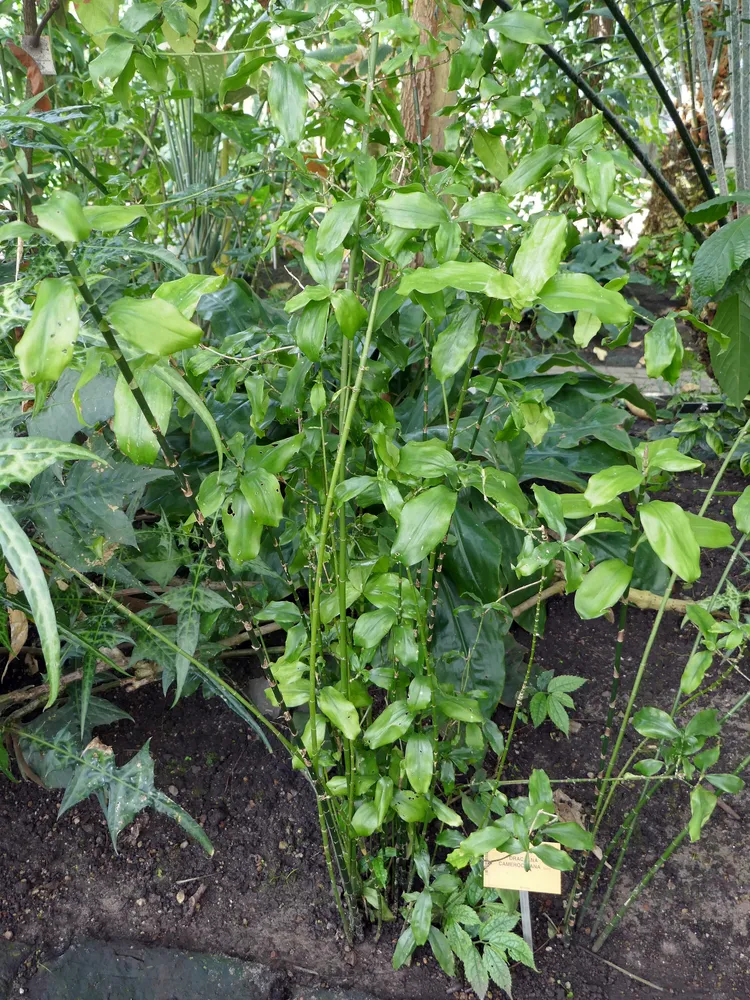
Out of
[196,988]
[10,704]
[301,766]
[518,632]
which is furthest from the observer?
[518,632]

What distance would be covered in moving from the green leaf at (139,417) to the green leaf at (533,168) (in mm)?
309

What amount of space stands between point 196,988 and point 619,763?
0.72 m

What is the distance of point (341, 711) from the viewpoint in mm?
719

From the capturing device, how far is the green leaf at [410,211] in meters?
0.53

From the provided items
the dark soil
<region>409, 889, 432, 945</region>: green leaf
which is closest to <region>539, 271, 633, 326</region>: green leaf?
<region>409, 889, 432, 945</region>: green leaf

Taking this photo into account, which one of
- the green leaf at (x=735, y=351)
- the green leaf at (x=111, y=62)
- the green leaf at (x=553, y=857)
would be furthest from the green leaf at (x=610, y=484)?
the green leaf at (x=735, y=351)

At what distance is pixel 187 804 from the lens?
117cm

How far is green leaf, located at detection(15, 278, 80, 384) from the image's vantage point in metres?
0.41

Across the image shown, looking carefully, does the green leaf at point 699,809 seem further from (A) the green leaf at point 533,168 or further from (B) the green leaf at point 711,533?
(A) the green leaf at point 533,168

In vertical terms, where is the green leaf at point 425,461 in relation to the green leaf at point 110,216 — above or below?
below

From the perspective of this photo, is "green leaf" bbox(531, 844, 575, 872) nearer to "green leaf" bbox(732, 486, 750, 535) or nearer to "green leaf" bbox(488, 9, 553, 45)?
"green leaf" bbox(732, 486, 750, 535)

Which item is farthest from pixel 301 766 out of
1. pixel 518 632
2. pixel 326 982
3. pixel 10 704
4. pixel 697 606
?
pixel 518 632

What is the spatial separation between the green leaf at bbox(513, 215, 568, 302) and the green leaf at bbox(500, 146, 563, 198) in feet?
0.34

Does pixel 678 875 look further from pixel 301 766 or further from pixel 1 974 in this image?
pixel 1 974
